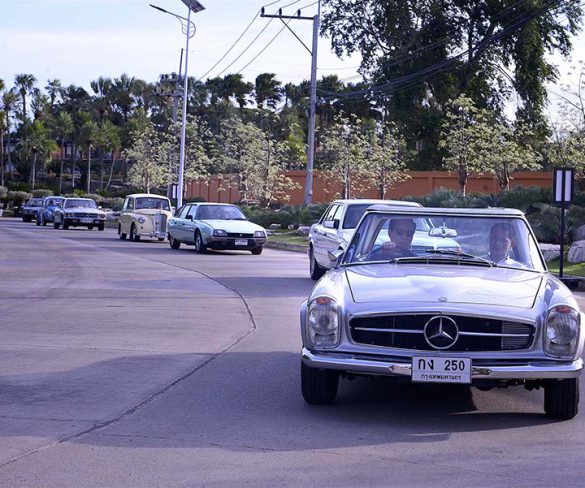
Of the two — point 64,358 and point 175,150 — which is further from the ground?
point 175,150

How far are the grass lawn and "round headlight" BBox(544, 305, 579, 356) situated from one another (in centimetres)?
2796

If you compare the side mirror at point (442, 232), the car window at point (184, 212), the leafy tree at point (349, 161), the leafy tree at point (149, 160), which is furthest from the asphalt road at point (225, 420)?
the leafy tree at point (149, 160)

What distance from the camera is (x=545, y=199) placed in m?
32.8

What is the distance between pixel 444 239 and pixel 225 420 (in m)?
2.65

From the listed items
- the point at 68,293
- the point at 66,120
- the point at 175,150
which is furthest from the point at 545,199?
the point at 66,120

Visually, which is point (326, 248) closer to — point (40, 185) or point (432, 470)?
point (432, 470)

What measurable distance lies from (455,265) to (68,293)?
33.2 ft

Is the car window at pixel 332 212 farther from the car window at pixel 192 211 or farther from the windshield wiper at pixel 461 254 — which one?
the windshield wiper at pixel 461 254

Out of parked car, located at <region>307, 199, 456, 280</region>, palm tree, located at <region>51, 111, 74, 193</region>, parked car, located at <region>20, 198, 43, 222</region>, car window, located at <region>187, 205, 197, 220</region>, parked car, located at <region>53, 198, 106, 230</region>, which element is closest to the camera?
parked car, located at <region>307, 199, 456, 280</region>

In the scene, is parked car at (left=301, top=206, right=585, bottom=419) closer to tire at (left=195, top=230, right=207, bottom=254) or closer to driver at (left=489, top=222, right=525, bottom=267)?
driver at (left=489, top=222, right=525, bottom=267)

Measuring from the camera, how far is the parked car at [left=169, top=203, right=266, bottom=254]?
29422 mm

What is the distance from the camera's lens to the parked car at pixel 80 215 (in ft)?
160

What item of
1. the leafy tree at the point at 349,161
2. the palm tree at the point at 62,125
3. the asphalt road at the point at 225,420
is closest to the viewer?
the asphalt road at the point at 225,420

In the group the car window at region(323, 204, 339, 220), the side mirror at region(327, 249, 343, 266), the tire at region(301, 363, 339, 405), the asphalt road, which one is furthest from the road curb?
the tire at region(301, 363, 339, 405)
